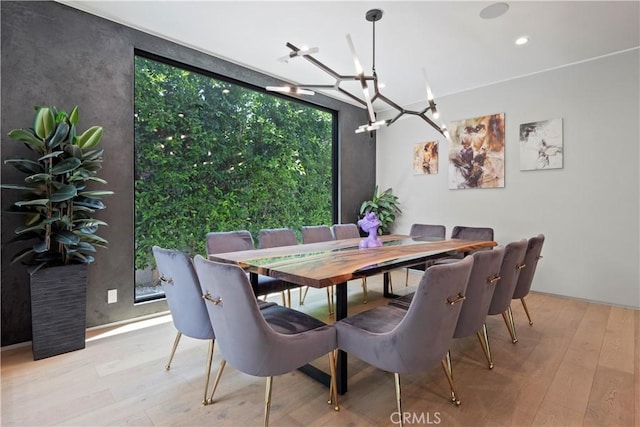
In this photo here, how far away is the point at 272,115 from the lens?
14.7 feet

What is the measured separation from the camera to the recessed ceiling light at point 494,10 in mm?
→ 2734

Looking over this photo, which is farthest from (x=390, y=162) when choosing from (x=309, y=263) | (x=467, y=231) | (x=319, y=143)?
(x=309, y=263)

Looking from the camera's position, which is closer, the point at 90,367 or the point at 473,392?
the point at 473,392

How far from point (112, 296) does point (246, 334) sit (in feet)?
7.30

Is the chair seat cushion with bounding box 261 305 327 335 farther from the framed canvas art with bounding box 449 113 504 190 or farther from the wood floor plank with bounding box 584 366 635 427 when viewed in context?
the framed canvas art with bounding box 449 113 504 190

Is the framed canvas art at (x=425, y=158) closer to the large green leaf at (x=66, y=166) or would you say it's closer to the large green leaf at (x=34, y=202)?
the large green leaf at (x=66, y=166)

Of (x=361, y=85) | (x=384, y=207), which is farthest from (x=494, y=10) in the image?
(x=384, y=207)

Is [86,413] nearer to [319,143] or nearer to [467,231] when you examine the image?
[467,231]

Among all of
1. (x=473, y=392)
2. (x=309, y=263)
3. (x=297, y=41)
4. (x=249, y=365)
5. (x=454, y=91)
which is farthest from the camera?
(x=454, y=91)

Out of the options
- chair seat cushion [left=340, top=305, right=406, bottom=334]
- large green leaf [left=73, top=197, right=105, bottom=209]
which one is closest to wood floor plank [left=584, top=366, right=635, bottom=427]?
chair seat cushion [left=340, top=305, right=406, bottom=334]

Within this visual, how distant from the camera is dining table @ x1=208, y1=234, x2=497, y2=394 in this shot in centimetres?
182

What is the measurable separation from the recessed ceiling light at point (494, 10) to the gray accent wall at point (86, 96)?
2917 millimetres

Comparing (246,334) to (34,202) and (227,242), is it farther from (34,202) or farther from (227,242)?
(34,202)

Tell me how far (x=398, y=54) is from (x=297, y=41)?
1.18 m
